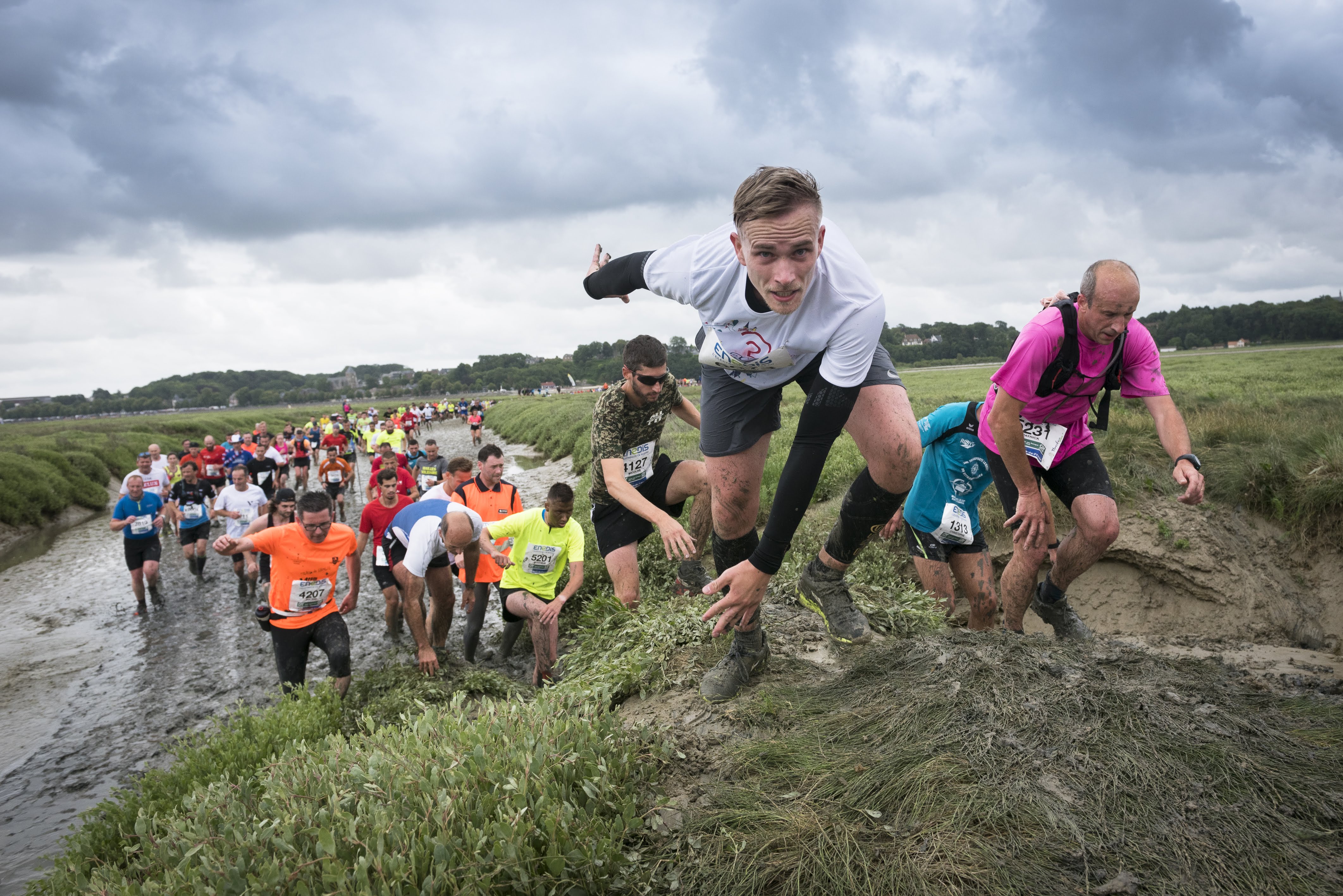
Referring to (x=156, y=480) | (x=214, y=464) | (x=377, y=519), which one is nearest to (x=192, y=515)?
(x=156, y=480)

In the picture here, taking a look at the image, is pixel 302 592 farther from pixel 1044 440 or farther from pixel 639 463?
pixel 1044 440

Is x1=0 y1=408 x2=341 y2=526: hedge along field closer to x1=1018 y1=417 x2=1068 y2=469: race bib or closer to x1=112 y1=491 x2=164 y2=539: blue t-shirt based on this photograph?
x1=112 y1=491 x2=164 y2=539: blue t-shirt

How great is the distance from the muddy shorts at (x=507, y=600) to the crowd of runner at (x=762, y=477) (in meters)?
0.03

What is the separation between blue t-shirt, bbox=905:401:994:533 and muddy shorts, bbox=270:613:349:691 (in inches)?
207

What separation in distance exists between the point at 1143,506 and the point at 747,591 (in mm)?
6454

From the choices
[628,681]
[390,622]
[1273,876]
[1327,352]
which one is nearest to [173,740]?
[390,622]

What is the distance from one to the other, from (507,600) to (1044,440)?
5.40 meters

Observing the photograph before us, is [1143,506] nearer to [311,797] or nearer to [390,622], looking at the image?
[311,797]

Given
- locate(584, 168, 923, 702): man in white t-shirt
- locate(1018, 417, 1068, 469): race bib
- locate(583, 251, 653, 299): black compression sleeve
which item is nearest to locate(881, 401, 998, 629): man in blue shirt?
locate(1018, 417, 1068, 469): race bib

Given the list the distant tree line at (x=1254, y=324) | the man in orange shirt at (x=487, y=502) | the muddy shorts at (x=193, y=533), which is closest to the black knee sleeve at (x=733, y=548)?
the man in orange shirt at (x=487, y=502)

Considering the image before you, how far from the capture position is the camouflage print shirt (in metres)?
6.30

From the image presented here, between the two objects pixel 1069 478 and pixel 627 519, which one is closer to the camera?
pixel 1069 478

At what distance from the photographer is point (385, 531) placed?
377 inches

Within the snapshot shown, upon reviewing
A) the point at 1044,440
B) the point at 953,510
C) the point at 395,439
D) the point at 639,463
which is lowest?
the point at 953,510
